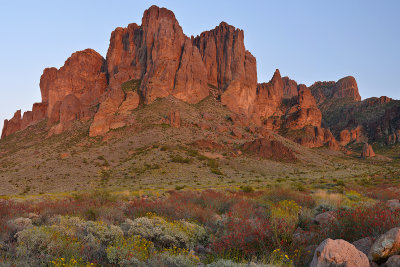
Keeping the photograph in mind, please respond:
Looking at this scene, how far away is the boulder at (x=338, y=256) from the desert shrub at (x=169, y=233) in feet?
11.6

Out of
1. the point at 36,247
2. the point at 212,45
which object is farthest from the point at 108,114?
the point at 36,247

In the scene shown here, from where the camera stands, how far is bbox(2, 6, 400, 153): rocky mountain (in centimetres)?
7898

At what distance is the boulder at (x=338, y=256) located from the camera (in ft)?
→ 14.9

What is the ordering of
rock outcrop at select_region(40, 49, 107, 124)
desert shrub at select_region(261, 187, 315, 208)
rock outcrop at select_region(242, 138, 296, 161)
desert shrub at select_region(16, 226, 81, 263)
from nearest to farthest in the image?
desert shrub at select_region(16, 226, 81, 263) < desert shrub at select_region(261, 187, 315, 208) < rock outcrop at select_region(242, 138, 296, 161) < rock outcrop at select_region(40, 49, 107, 124)

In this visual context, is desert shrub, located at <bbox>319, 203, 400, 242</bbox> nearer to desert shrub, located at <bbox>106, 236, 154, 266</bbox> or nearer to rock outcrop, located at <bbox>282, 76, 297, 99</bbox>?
desert shrub, located at <bbox>106, 236, 154, 266</bbox>

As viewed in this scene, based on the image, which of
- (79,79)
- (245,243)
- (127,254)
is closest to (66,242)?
(127,254)

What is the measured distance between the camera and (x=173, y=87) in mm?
82625

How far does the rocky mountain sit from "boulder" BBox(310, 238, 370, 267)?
215ft

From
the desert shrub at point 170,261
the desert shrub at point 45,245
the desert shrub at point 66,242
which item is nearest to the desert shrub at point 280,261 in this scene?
the desert shrub at point 170,261

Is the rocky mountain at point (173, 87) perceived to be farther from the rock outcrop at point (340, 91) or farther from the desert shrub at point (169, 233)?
the desert shrub at point (169, 233)

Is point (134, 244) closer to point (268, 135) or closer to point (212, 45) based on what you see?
point (268, 135)

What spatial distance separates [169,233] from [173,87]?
3066 inches

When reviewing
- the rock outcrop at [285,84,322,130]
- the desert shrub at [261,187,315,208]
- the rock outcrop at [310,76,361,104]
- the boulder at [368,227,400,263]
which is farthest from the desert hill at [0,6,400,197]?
the rock outcrop at [310,76,361,104]

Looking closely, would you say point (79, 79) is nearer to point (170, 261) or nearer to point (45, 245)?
point (45, 245)
